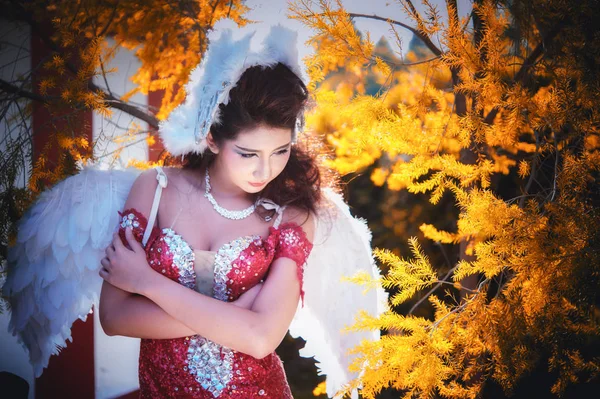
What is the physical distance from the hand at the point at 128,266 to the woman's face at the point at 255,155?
0.89 feet

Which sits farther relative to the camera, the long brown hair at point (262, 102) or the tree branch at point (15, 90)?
the tree branch at point (15, 90)

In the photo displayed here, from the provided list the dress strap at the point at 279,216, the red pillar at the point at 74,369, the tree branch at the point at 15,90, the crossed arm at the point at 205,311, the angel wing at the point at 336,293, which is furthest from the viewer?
the red pillar at the point at 74,369

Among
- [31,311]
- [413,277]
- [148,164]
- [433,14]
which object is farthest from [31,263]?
[433,14]

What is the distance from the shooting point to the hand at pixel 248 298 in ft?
3.72

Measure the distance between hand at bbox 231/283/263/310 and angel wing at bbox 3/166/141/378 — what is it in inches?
15.8

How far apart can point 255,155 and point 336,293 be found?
0.53 metres

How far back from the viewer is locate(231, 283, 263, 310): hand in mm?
1134

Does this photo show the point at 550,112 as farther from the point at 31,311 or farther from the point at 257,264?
the point at 31,311

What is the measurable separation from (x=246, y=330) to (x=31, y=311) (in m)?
0.67

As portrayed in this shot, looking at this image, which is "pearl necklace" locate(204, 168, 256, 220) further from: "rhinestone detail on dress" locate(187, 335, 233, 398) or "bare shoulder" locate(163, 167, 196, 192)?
"rhinestone detail on dress" locate(187, 335, 233, 398)

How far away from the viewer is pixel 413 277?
1.36 metres

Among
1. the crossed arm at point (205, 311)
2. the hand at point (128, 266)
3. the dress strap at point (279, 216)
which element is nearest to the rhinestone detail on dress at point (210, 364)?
the crossed arm at point (205, 311)

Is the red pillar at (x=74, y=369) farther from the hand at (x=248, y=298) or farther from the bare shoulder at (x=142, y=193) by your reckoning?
the hand at (x=248, y=298)

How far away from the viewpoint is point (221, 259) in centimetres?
118
